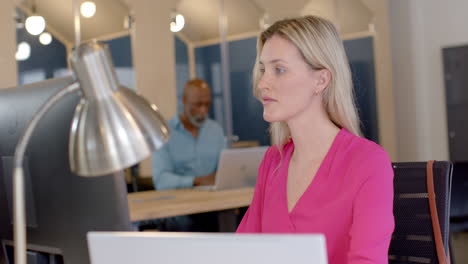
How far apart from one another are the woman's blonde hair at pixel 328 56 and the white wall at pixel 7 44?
399 cm

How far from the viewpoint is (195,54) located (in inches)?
288

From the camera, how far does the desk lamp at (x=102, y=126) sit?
950 mm

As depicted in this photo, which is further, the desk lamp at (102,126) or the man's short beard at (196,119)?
the man's short beard at (196,119)

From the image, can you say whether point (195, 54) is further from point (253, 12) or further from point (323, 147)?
point (323, 147)

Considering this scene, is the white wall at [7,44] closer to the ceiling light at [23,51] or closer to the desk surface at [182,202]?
the ceiling light at [23,51]

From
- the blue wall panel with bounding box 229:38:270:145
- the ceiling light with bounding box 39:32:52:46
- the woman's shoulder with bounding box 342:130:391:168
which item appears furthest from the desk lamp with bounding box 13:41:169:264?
the blue wall panel with bounding box 229:38:270:145

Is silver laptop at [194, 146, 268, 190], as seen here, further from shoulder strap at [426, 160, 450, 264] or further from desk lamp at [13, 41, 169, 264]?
desk lamp at [13, 41, 169, 264]

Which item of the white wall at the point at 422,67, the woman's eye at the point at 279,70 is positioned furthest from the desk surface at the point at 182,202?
the white wall at the point at 422,67

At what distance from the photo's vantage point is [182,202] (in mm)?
3604

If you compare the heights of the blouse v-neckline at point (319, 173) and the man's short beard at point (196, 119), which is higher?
the man's short beard at point (196, 119)

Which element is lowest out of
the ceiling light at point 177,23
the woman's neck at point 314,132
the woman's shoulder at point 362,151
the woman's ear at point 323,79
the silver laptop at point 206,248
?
the silver laptop at point 206,248

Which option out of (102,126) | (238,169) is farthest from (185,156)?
(102,126)

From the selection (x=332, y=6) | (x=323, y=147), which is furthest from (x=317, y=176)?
(x=332, y=6)

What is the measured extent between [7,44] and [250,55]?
2852mm
